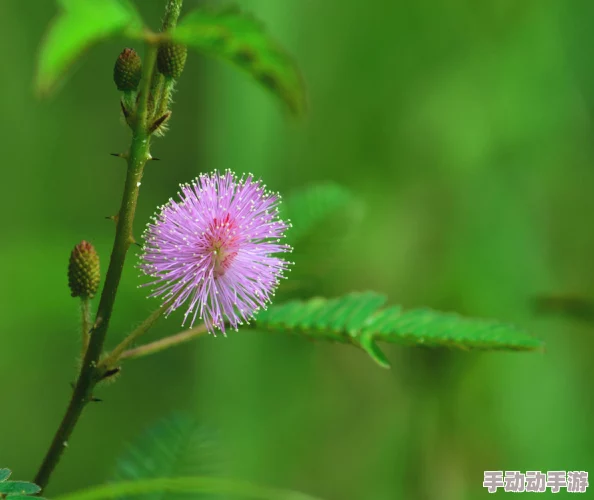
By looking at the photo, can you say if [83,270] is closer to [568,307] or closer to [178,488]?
[178,488]

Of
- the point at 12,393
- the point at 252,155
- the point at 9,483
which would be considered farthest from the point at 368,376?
the point at 9,483

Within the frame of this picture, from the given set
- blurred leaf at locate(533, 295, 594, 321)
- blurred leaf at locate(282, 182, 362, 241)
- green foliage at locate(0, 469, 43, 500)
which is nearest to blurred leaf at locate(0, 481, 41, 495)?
green foliage at locate(0, 469, 43, 500)

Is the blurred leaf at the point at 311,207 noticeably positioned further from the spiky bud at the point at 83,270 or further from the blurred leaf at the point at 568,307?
the blurred leaf at the point at 568,307

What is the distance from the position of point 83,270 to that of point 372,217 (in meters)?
0.94

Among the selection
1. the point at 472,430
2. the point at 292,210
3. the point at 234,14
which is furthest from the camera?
the point at 472,430

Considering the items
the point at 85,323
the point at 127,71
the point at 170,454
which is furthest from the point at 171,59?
the point at 170,454

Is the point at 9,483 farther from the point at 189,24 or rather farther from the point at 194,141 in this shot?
the point at 194,141

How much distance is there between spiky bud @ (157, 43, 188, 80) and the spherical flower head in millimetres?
83

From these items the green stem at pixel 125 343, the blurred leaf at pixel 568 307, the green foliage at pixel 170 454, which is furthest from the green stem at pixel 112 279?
the blurred leaf at pixel 568 307

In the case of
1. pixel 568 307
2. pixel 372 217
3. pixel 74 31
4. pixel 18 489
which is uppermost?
pixel 372 217

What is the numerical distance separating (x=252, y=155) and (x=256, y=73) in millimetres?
1021

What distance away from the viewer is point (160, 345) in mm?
312

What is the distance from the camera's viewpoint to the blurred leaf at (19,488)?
25cm

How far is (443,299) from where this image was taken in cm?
114
